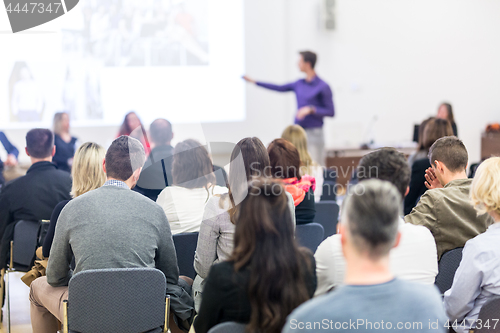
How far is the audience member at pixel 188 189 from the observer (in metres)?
2.55

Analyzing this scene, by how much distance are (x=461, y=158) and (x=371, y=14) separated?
557 cm

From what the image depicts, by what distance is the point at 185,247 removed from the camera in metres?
2.47

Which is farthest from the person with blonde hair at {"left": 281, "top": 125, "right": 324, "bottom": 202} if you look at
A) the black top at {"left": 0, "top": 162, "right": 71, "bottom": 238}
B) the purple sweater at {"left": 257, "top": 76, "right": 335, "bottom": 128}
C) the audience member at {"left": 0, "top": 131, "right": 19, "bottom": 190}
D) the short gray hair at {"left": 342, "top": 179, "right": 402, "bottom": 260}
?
the audience member at {"left": 0, "top": 131, "right": 19, "bottom": 190}

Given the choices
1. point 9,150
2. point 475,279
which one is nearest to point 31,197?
point 475,279

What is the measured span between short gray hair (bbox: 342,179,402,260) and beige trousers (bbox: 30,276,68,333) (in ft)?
4.68

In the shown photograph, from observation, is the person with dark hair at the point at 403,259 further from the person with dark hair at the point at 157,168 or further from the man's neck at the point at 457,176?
the person with dark hair at the point at 157,168

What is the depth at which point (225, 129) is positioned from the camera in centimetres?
656

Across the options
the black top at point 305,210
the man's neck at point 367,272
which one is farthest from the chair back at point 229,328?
the black top at point 305,210

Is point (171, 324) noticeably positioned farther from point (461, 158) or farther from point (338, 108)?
point (338, 108)

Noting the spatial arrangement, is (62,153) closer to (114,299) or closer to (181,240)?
(181,240)

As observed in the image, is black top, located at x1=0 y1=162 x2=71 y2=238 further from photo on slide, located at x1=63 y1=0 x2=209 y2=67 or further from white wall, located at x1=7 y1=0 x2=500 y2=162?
white wall, located at x1=7 y1=0 x2=500 y2=162

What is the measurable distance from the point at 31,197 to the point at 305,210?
5.42 feet

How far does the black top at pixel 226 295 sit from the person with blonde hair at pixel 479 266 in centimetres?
64

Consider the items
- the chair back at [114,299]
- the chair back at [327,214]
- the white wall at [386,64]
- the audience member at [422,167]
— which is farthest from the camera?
the white wall at [386,64]
